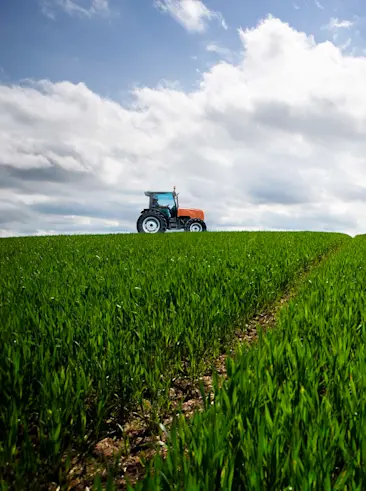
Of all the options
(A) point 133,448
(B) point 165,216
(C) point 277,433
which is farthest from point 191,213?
(C) point 277,433

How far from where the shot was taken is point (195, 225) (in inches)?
1061

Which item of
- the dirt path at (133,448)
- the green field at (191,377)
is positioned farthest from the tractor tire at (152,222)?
the dirt path at (133,448)

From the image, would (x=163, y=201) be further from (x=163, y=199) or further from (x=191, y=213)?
(x=191, y=213)

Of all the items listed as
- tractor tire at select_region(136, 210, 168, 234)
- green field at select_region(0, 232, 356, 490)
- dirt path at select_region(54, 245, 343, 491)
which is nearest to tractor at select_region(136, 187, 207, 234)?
tractor tire at select_region(136, 210, 168, 234)

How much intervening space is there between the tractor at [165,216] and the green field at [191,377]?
18752 millimetres

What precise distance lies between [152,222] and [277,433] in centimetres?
2370

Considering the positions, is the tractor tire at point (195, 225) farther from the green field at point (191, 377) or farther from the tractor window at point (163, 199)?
the green field at point (191, 377)

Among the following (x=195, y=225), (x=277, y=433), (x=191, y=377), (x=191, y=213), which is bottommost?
(x=191, y=377)

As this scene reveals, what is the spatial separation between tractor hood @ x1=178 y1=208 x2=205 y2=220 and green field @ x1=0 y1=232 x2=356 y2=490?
19866 mm

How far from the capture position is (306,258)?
12.3m

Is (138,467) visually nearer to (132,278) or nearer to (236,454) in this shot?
(236,454)

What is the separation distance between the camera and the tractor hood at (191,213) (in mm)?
26422

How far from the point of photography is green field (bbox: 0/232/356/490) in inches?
79.1

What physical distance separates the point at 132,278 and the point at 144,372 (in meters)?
3.33
